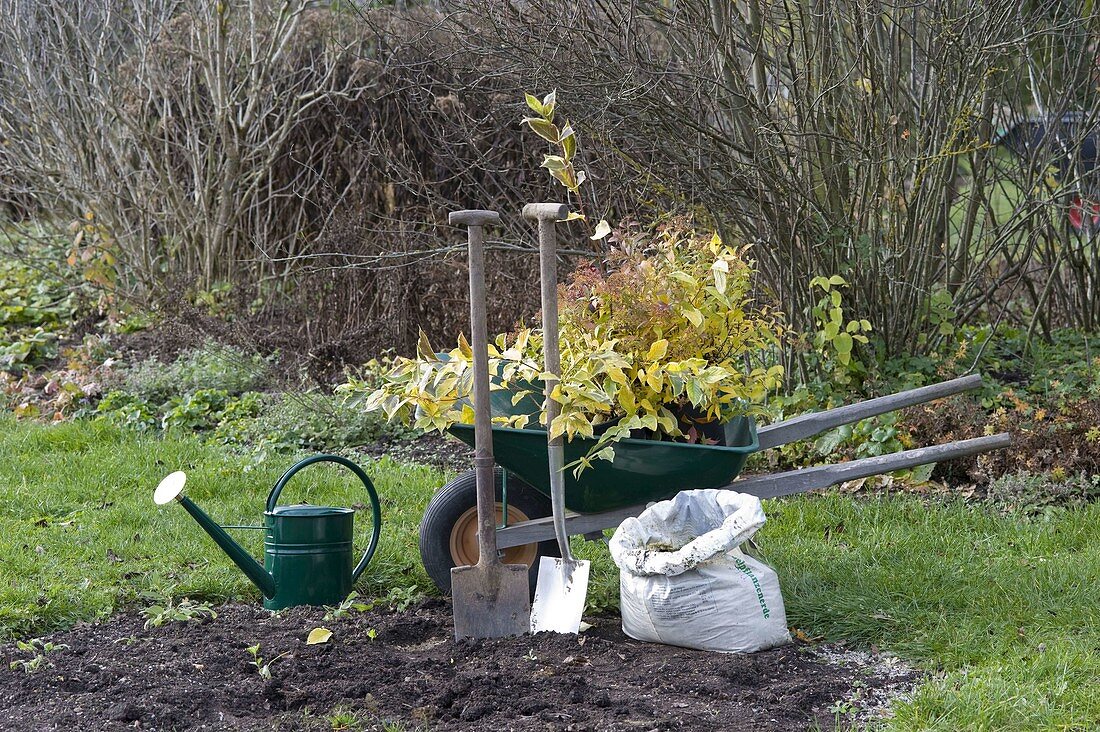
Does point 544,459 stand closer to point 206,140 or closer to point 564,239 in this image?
point 564,239

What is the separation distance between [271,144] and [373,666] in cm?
561

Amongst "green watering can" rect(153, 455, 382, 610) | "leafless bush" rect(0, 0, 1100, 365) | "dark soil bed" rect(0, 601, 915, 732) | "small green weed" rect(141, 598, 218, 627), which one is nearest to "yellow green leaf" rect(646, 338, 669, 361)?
"dark soil bed" rect(0, 601, 915, 732)

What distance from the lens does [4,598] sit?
352 cm

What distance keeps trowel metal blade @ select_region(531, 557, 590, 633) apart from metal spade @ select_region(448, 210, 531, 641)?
0.16 ft

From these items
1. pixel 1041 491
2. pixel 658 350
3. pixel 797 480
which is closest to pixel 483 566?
pixel 658 350

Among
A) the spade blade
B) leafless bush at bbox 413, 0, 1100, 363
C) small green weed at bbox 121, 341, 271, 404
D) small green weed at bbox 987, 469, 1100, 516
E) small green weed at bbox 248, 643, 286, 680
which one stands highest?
leafless bush at bbox 413, 0, 1100, 363

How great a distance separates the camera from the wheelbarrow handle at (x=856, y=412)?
3594 millimetres

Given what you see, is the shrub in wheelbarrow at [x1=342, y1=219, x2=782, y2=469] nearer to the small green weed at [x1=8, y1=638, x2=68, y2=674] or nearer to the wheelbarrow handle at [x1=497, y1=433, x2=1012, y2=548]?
the wheelbarrow handle at [x1=497, y1=433, x2=1012, y2=548]

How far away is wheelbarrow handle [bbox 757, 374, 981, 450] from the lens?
11.8 feet

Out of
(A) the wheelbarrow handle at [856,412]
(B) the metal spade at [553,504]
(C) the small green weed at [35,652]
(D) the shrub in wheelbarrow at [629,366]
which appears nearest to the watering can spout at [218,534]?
(C) the small green weed at [35,652]

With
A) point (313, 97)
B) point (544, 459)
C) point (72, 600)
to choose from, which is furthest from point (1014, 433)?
point (313, 97)

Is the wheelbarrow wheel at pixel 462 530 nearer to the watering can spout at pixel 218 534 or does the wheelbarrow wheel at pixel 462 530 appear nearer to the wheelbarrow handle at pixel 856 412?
the watering can spout at pixel 218 534

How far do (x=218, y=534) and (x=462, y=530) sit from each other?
0.77 metres

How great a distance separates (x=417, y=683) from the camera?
2.86 meters
